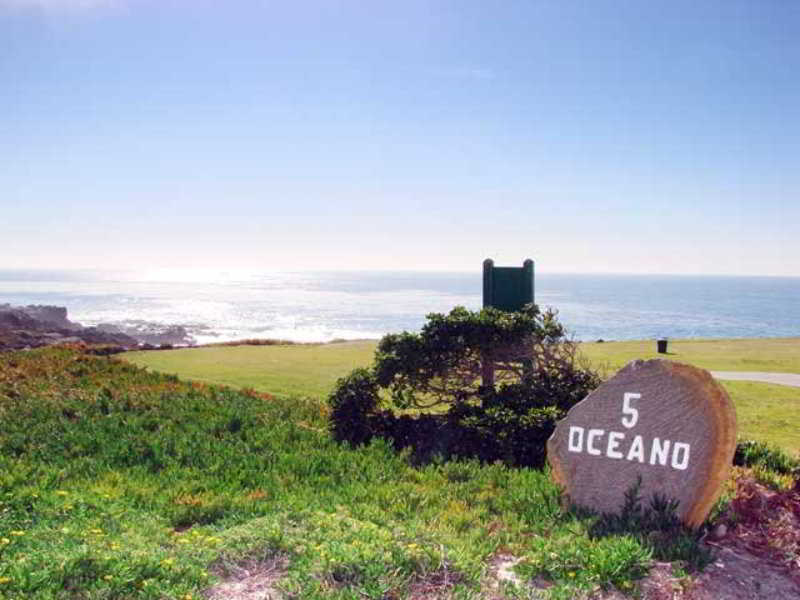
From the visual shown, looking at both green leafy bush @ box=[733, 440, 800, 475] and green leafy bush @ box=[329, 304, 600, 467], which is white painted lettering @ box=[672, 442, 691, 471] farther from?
green leafy bush @ box=[329, 304, 600, 467]

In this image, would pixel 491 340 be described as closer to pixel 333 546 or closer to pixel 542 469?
pixel 542 469

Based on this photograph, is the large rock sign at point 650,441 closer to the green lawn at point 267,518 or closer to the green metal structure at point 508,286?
the green lawn at point 267,518

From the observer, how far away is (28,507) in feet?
24.3

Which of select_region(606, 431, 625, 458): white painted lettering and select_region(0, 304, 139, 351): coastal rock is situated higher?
select_region(606, 431, 625, 458): white painted lettering

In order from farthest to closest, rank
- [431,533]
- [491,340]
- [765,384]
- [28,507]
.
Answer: [765,384] → [491,340] → [28,507] → [431,533]

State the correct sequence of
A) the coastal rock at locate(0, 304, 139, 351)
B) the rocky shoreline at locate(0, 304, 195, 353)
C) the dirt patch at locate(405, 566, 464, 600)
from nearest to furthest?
the dirt patch at locate(405, 566, 464, 600)
the rocky shoreline at locate(0, 304, 195, 353)
the coastal rock at locate(0, 304, 139, 351)

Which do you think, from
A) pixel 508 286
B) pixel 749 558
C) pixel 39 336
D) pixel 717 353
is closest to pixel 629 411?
pixel 749 558

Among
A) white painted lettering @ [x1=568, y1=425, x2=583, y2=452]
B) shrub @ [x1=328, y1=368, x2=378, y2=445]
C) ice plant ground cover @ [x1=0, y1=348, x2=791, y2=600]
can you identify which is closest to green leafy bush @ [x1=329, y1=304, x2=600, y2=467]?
shrub @ [x1=328, y1=368, x2=378, y2=445]

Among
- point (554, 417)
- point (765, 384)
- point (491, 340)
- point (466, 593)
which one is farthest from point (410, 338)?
point (765, 384)

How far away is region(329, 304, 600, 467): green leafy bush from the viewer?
1123cm

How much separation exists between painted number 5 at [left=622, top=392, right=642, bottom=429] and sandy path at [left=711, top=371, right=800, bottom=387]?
10211 millimetres

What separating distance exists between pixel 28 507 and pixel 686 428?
6.69 m

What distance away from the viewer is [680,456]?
6734 mm

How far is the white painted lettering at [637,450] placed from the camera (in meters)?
6.96
